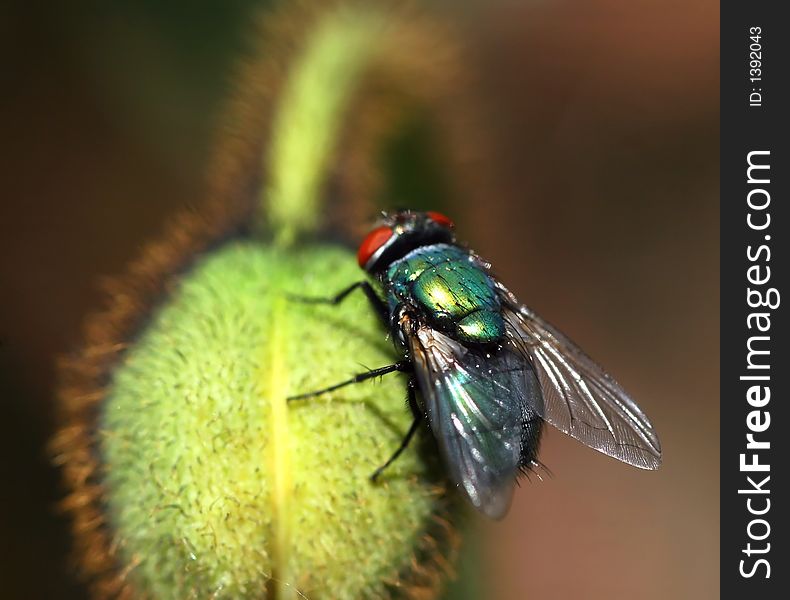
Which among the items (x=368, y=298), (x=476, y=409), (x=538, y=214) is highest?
(x=538, y=214)

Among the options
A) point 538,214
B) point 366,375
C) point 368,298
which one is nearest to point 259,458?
point 366,375

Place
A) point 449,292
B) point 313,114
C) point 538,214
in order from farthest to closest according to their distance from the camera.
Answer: point 538,214
point 313,114
point 449,292

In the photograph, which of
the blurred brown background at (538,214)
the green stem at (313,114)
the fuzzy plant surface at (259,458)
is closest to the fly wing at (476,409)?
the fuzzy plant surface at (259,458)

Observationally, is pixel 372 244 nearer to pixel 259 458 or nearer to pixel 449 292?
pixel 449 292

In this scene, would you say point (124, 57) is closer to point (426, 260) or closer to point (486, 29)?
point (486, 29)

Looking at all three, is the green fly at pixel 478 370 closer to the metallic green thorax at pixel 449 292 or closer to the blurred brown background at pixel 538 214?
the metallic green thorax at pixel 449 292
